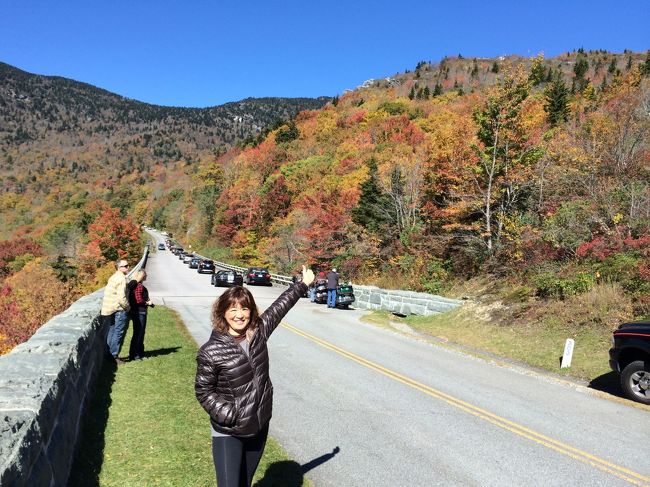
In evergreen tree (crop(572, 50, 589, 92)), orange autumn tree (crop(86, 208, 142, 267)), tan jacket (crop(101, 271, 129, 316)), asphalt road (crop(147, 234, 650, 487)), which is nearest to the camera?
asphalt road (crop(147, 234, 650, 487))

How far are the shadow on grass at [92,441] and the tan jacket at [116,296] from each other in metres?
1.77

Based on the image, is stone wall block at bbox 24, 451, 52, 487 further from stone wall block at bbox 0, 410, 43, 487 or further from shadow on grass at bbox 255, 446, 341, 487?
shadow on grass at bbox 255, 446, 341, 487

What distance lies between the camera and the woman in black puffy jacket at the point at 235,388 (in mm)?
3270

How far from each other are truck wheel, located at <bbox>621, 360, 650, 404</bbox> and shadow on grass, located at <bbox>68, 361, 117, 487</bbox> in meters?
8.50

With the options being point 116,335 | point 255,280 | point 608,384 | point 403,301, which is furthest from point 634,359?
point 255,280

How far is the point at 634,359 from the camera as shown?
855 cm

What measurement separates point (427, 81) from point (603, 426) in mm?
97756

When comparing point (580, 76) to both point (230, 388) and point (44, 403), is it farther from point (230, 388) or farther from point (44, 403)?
point (44, 403)

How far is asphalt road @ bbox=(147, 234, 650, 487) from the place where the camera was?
17.6ft

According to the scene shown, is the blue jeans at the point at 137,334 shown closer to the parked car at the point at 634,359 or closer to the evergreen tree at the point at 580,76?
the parked car at the point at 634,359

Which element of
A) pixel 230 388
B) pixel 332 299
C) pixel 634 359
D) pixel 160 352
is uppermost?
pixel 230 388

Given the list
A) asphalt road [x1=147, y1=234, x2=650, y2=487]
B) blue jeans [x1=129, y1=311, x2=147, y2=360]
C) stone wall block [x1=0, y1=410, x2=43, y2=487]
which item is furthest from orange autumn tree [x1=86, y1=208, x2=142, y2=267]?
stone wall block [x1=0, y1=410, x2=43, y2=487]

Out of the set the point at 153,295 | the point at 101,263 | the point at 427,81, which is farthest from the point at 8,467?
the point at 427,81

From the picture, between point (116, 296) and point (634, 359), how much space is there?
983 centimetres
